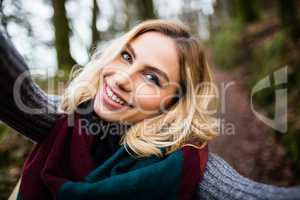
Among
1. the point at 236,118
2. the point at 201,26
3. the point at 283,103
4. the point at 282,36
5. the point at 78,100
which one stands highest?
the point at 78,100

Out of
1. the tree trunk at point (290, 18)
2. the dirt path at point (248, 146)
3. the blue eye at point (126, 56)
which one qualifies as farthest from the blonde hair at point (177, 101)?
the tree trunk at point (290, 18)

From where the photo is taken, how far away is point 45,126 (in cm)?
178

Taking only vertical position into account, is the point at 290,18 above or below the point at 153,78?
below

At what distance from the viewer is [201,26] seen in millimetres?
31953

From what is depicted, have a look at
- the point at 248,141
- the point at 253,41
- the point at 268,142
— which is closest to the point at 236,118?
the point at 248,141

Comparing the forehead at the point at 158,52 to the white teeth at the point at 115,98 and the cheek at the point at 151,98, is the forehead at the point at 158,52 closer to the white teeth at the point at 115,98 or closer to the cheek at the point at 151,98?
the cheek at the point at 151,98

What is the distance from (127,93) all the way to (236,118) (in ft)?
21.9

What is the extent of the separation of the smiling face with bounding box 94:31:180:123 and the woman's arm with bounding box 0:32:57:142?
1.01ft

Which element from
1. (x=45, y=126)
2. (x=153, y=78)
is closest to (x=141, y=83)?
(x=153, y=78)

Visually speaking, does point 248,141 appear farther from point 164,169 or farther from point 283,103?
point 164,169

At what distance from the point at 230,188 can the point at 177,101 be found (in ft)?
2.24

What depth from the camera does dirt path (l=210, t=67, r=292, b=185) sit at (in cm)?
505

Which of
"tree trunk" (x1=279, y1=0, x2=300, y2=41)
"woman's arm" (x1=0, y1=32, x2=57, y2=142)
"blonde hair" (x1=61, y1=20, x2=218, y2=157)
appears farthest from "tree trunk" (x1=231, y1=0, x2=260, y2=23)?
"woman's arm" (x1=0, y1=32, x2=57, y2=142)

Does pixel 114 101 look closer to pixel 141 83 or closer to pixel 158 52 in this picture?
pixel 141 83
